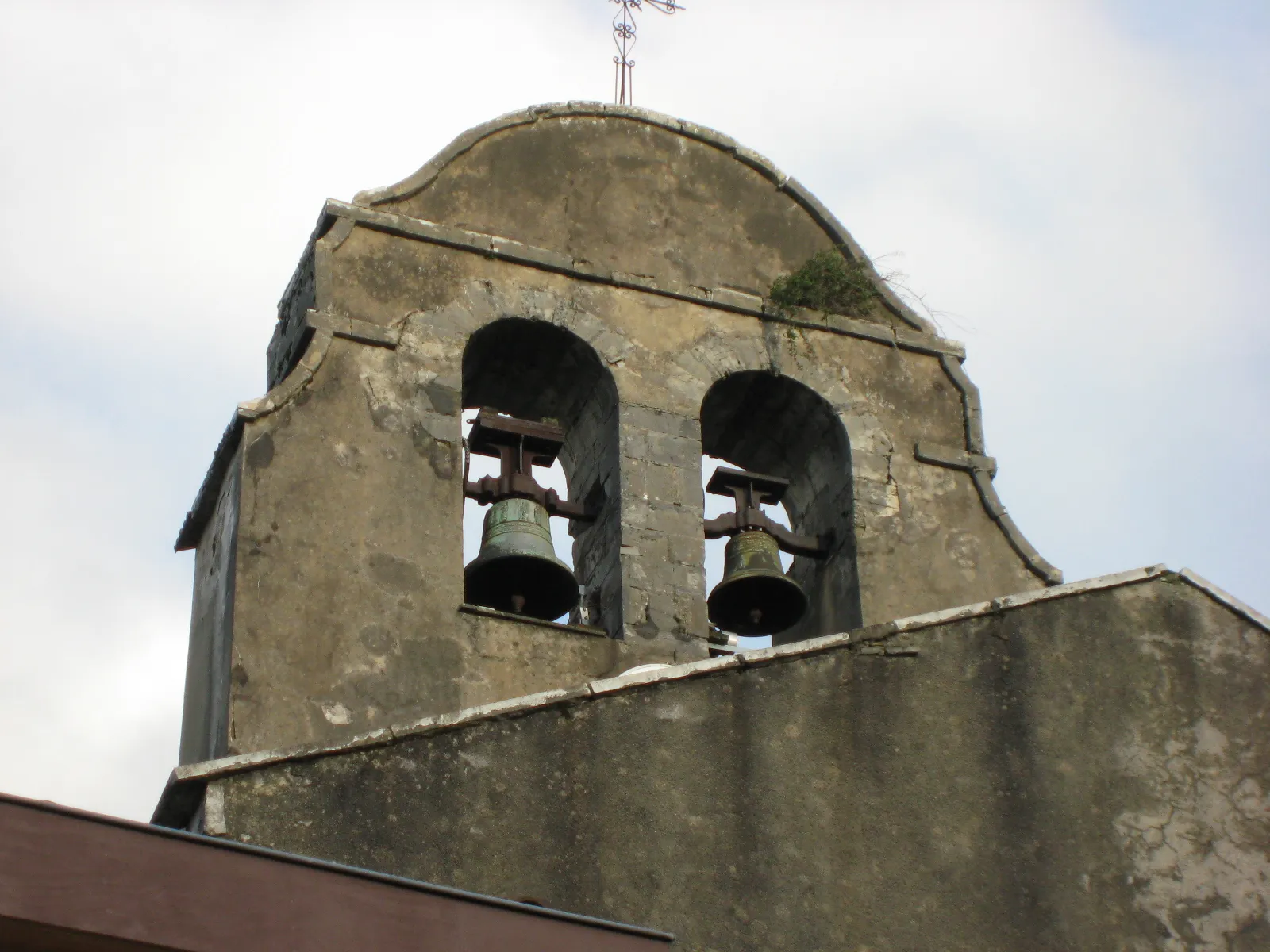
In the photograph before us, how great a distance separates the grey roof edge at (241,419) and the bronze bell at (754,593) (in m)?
1.76

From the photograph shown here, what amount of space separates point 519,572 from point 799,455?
158cm

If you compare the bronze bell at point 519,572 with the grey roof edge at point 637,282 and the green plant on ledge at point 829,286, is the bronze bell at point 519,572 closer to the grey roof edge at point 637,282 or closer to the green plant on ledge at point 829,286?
the grey roof edge at point 637,282

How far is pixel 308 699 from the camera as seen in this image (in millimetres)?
7957

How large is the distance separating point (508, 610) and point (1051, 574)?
2.33m

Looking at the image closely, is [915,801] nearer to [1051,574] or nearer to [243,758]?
[243,758]

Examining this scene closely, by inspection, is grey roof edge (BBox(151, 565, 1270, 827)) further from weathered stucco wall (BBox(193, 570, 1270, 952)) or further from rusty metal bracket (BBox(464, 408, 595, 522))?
rusty metal bracket (BBox(464, 408, 595, 522))

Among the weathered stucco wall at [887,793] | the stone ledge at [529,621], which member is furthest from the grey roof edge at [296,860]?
the stone ledge at [529,621]

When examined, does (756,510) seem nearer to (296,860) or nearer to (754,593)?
(754,593)

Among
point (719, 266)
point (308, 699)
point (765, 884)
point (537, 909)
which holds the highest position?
point (719, 266)

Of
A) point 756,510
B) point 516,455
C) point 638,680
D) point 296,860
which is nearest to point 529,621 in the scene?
point 516,455

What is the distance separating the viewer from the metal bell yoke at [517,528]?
8.68m

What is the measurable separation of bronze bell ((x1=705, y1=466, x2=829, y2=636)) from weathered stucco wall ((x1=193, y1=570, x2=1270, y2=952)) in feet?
6.99

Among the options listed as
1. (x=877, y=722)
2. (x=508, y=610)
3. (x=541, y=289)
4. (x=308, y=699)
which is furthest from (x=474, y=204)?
(x=877, y=722)

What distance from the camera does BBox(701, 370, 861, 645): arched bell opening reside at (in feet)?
30.8
